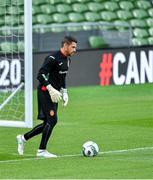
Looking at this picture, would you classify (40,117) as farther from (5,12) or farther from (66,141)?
(5,12)

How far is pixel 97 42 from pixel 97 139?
1180 cm

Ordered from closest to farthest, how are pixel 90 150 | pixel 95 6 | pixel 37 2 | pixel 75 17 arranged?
pixel 90 150 < pixel 75 17 < pixel 37 2 < pixel 95 6

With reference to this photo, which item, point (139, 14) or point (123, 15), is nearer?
point (123, 15)

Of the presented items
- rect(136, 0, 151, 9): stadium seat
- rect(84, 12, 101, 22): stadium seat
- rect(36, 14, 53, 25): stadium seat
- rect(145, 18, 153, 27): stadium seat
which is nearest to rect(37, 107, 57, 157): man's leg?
rect(36, 14, 53, 25): stadium seat

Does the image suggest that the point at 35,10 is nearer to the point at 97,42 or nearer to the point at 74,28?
the point at 74,28

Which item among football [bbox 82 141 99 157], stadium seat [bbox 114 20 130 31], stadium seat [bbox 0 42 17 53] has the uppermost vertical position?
stadium seat [bbox 114 20 130 31]

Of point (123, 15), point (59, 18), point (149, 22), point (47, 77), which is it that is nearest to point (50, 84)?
point (47, 77)

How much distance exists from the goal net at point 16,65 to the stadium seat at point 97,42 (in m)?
3.73

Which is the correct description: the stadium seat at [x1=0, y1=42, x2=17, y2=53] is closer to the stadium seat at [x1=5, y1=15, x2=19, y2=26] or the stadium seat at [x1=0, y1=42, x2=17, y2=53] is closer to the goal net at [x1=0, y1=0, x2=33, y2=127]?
the goal net at [x1=0, y1=0, x2=33, y2=127]

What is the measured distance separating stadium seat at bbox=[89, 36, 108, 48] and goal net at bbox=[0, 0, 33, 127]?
12.2 ft

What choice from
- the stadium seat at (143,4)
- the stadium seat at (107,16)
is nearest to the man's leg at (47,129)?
the stadium seat at (107,16)

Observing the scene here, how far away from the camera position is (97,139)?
53.2 feet

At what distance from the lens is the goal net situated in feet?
49.1

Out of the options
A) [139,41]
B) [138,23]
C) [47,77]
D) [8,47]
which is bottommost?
[47,77]
